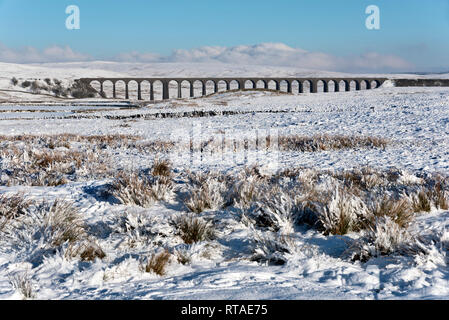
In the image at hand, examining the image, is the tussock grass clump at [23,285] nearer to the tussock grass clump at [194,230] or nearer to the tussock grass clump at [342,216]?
the tussock grass clump at [194,230]

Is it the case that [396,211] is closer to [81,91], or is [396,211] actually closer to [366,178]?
[366,178]

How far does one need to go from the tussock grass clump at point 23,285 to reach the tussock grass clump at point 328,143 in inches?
341

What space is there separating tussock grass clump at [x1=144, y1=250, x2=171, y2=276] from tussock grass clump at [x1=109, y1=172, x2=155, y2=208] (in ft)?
5.54

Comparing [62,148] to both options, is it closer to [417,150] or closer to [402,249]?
[417,150]

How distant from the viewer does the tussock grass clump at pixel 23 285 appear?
2.98 m

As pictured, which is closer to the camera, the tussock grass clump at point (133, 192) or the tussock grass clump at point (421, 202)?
the tussock grass clump at point (421, 202)

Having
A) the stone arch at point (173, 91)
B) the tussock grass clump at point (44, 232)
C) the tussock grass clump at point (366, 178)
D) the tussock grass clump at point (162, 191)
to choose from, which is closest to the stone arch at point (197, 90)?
the stone arch at point (173, 91)

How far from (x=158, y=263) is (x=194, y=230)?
807 mm

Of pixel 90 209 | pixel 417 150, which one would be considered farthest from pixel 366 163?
pixel 90 209

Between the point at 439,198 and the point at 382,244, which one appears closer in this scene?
the point at 382,244

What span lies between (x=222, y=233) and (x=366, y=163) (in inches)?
202

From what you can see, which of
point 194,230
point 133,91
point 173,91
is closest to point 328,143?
point 194,230

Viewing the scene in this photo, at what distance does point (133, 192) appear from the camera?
17.7ft
